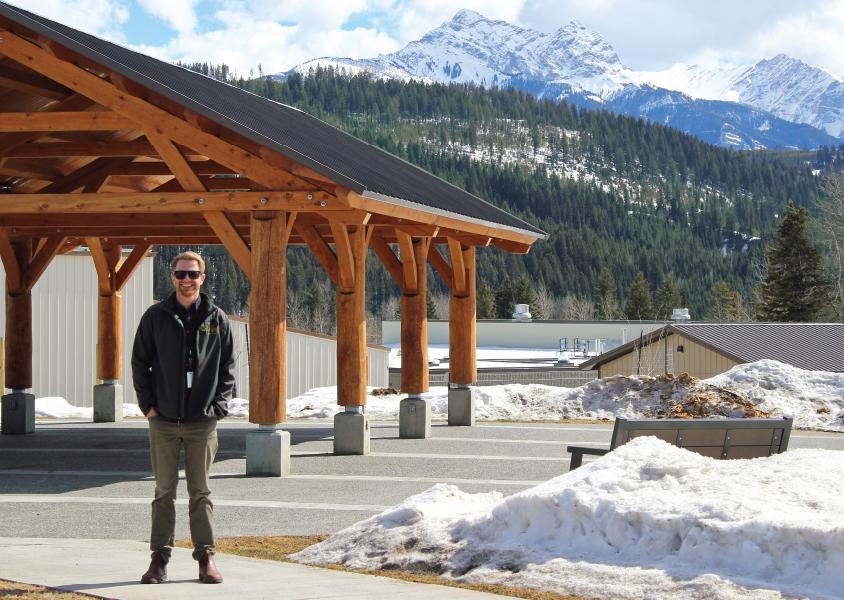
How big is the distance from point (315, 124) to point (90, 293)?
530 inches

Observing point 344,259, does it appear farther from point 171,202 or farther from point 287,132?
point 171,202

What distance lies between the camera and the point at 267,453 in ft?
47.0

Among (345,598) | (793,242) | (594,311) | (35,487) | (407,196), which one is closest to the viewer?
(345,598)

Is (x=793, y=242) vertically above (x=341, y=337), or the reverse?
(x=793, y=242)

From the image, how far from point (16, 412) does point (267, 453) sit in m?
7.41

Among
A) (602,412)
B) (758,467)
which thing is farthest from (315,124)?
(758,467)

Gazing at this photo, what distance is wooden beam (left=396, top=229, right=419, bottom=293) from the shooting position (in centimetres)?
1903

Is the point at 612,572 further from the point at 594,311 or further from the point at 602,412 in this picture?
the point at 594,311

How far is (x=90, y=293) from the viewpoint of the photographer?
112 feet

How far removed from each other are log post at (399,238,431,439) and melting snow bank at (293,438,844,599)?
10095 millimetres

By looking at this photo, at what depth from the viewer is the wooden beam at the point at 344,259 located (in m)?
15.8

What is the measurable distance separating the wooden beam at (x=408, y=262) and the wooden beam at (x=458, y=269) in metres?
1.26

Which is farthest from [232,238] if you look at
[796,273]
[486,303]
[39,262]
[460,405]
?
[486,303]

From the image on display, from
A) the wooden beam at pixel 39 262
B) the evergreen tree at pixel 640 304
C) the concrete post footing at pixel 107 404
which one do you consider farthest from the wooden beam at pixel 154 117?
the evergreen tree at pixel 640 304
